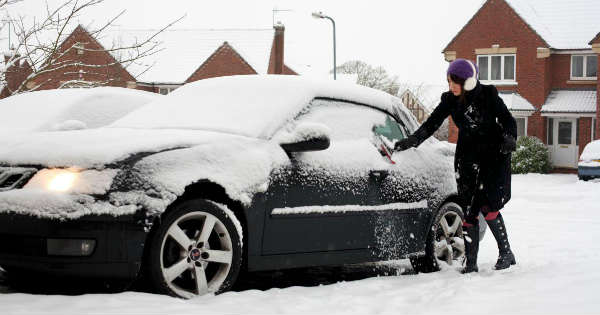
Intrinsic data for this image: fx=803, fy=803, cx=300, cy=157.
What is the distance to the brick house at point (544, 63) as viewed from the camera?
35.2m

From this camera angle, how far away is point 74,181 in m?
4.53

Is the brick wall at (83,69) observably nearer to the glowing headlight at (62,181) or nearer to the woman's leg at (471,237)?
the glowing headlight at (62,181)

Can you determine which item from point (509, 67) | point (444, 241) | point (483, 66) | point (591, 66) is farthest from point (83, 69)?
point (444, 241)

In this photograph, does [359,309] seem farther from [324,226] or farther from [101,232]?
[101,232]

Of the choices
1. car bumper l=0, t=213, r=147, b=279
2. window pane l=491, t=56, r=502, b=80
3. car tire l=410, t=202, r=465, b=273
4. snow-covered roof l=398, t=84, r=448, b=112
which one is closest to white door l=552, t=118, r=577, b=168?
window pane l=491, t=56, r=502, b=80

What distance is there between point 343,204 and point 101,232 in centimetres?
190

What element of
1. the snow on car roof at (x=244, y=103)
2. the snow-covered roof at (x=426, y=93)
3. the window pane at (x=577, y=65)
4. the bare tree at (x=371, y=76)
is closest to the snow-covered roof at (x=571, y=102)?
the window pane at (x=577, y=65)

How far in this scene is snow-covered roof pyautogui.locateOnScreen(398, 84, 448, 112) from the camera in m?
77.9

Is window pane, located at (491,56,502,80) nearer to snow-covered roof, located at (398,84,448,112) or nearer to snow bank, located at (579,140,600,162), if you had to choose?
snow bank, located at (579,140,600,162)

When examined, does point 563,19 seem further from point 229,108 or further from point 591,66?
point 229,108

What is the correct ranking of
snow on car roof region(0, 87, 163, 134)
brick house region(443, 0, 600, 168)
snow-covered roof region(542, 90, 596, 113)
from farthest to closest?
1. brick house region(443, 0, 600, 168)
2. snow-covered roof region(542, 90, 596, 113)
3. snow on car roof region(0, 87, 163, 134)

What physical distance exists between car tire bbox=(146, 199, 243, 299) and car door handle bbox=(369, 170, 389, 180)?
4.47 feet

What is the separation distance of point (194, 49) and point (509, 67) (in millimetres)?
20308

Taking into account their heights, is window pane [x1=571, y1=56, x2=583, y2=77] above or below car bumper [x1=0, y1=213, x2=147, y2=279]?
below
